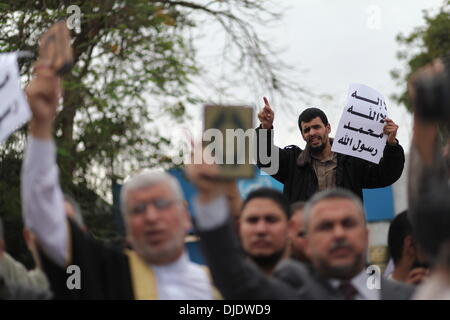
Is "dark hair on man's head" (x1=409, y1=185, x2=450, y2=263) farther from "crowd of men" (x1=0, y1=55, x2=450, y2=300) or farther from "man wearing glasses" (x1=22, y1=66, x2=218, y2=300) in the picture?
"man wearing glasses" (x1=22, y1=66, x2=218, y2=300)

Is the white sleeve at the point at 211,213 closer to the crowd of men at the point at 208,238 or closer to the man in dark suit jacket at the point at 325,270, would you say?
the crowd of men at the point at 208,238

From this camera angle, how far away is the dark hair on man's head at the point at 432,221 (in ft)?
11.7

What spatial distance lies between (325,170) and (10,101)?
3.19m

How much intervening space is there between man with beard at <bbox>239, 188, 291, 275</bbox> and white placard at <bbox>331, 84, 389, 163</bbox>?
2.17 meters

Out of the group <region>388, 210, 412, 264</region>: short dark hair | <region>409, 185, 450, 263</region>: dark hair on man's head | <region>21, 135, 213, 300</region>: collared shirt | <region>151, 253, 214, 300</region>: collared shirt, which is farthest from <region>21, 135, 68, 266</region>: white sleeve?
<region>388, 210, 412, 264</region>: short dark hair

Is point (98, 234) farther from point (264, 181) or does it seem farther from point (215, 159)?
point (215, 159)

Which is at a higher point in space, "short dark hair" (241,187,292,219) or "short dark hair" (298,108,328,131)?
"short dark hair" (298,108,328,131)

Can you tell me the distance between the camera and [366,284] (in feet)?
14.5

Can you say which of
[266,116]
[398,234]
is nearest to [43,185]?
[398,234]

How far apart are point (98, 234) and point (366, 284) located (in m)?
8.10

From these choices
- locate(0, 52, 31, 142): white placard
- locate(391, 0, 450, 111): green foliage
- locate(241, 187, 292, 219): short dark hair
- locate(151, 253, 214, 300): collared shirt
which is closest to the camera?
locate(151, 253, 214, 300): collared shirt

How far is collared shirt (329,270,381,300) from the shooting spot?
168 inches

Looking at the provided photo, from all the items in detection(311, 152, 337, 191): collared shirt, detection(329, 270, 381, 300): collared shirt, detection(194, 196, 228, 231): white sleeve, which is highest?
detection(311, 152, 337, 191): collared shirt
